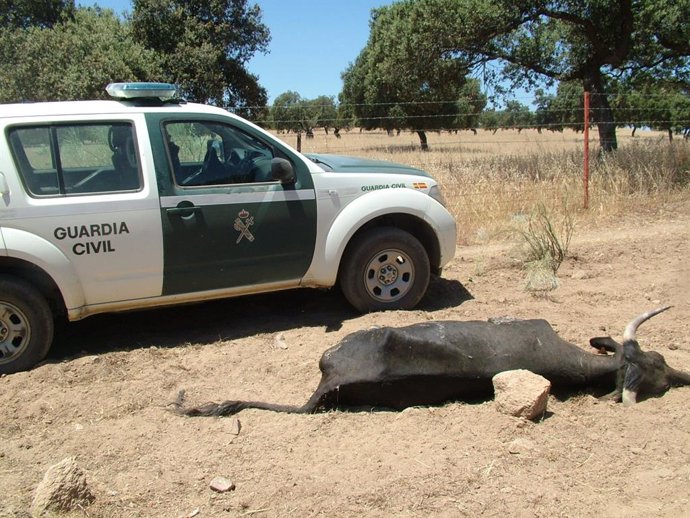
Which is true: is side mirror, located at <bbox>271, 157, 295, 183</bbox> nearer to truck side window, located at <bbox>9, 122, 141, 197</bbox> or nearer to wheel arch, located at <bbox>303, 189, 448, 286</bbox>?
wheel arch, located at <bbox>303, 189, 448, 286</bbox>

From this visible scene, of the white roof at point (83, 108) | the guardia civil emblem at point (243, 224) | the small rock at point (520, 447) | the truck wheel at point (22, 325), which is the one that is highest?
the white roof at point (83, 108)

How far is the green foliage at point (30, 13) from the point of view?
30659mm

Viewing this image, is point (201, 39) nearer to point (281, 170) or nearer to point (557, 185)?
point (557, 185)

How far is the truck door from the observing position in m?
4.67

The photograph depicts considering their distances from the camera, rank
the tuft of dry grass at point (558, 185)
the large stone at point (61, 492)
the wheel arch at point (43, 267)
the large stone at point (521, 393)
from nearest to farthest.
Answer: the large stone at point (61, 492), the large stone at point (521, 393), the wheel arch at point (43, 267), the tuft of dry grass at point (558, 185)

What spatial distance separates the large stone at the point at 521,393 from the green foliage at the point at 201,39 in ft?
54.6

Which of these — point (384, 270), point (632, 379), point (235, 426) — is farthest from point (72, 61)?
point (632, 379)

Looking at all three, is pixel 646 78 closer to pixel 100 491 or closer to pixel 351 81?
pixel 100 491

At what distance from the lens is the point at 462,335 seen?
12.6 feet

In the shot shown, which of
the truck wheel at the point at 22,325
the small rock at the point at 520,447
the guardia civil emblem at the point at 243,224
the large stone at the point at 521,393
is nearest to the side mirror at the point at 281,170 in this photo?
the guardia civil emblem at the point at 243,224

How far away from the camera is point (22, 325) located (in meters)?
4.43

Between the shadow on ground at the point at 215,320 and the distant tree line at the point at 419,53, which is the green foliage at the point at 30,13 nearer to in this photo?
the distant tree line at the point at 419,53

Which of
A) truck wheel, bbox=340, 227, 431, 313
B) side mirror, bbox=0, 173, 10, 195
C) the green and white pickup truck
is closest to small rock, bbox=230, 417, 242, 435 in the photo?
the green and white pickup truck

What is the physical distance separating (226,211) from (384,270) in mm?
1505
